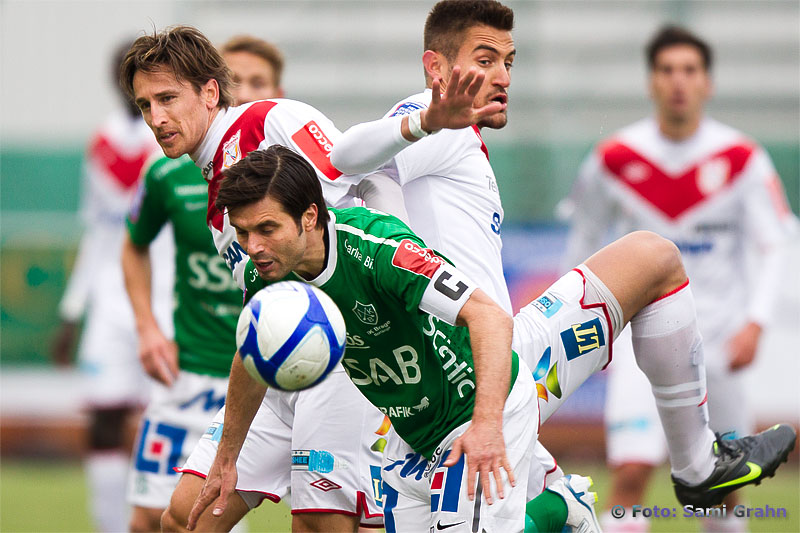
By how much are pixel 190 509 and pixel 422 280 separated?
1.86 meters

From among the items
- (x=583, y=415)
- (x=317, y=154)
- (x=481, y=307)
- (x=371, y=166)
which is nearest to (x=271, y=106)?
(x=317, y=154)

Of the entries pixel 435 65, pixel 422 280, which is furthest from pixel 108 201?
pixel 422 280

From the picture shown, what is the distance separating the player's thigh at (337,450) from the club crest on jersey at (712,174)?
3.49 meters

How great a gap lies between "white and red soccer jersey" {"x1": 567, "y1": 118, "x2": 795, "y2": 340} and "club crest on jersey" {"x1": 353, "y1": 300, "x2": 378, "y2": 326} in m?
3.68

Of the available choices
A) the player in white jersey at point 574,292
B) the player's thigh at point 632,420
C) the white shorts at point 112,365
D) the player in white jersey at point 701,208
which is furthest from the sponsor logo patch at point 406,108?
the white shorts at point 112,365

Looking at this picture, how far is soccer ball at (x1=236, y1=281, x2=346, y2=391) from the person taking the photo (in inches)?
161

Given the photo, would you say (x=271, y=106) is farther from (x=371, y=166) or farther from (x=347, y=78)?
(x=347, y=78)

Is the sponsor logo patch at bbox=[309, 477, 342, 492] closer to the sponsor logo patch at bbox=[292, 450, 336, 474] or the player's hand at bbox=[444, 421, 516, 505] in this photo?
the sponsor logo patch at bbox=[292, 450, 336, 474]

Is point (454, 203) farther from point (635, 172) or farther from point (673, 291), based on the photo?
point (635, 172)

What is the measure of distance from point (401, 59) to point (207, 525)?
39.8 ft

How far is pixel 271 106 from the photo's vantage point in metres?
5.00


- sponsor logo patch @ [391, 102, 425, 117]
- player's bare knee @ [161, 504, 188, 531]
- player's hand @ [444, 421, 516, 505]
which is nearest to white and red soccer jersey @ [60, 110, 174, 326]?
player's bare knee @ [161, 504, 188, 531]

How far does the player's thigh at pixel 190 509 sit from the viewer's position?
5.31 meters

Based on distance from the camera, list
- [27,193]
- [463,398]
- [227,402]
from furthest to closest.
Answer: [27,193] → [227,402] → [463,398]
